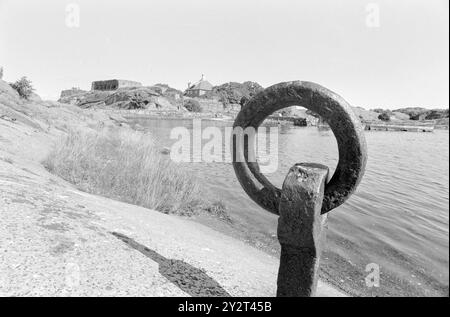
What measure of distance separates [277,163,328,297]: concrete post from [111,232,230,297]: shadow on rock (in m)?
0.78

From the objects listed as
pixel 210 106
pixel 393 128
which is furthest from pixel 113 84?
pixel 393 128

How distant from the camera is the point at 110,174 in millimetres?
8555

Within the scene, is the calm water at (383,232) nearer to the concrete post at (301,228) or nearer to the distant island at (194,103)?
the concrete post at (301,228)

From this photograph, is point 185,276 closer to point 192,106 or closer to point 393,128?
point 393,128

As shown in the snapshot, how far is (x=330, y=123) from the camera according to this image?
265cm

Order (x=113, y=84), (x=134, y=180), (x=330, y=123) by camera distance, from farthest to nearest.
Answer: (x=113, y=84) < (x=134, y=180) < (x=330, y=123)

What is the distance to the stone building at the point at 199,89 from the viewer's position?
164 meters

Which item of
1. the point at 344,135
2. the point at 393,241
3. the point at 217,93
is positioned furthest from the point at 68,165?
the point at 217,93

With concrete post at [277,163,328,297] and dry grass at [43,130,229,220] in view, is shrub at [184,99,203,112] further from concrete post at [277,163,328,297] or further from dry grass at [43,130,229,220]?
concrete post at [277,163,328,297]

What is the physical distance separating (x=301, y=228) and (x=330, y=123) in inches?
34.0

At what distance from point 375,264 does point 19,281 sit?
238 inches

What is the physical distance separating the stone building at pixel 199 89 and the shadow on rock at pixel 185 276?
162302 millimetres
